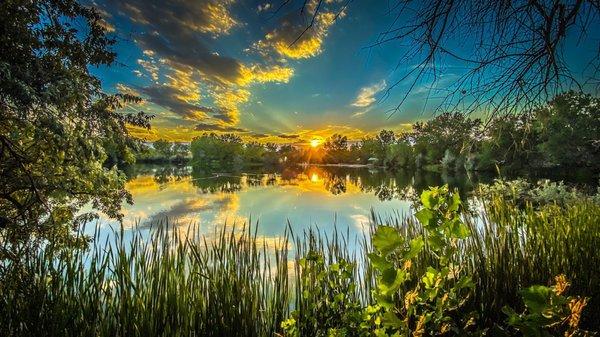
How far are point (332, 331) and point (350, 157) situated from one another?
143 meters

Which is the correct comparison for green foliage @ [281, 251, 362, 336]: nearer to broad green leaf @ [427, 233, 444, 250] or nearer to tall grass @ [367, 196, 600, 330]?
broad green leaf @ [427, 233, 444, 250]

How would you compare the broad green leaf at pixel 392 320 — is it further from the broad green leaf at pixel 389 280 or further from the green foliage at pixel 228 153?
the green foliage at pixel 228 153

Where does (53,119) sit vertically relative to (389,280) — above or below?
above

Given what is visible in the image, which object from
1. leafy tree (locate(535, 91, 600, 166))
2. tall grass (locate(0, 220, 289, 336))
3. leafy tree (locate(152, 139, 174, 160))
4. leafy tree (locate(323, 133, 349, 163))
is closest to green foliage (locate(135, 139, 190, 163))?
leafy tree (locate(152, 139, 174, 160))

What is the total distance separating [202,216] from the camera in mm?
20672

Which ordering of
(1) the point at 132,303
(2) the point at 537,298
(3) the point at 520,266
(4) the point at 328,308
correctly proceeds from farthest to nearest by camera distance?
(3) the point at 520,266 → (1) the point at 132,303 → (4) the point at 328,308 → (2) the point at 537,298

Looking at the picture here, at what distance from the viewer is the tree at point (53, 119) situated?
4004 millimetres

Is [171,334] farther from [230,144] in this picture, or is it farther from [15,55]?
[230,144]

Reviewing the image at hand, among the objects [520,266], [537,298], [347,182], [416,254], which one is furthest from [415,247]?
[347,182]

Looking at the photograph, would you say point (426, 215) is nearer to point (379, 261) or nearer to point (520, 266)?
point (379, 261)

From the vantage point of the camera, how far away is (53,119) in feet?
13.0

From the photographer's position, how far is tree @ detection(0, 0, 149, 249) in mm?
4004

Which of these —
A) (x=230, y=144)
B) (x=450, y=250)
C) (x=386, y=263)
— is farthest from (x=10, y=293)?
(x=230, y=144)

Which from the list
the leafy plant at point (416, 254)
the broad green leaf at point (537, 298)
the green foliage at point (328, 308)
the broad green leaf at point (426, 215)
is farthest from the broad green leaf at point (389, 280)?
the green foliage at point (328, 308)
